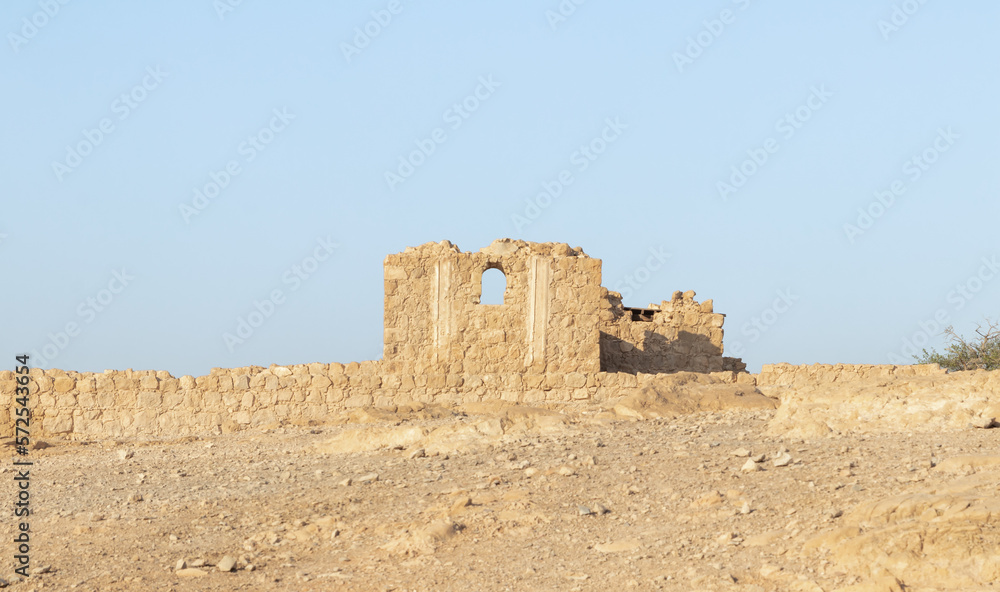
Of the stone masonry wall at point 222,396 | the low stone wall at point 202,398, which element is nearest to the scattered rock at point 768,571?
the low stone wall at point 202,398

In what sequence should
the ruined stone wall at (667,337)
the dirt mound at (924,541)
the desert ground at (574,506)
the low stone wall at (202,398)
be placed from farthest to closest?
the ruined stone wall at (667,337) → the low stone wall at (202,398) → the desert ground at (574,506) → the dirt mound at (924,541)

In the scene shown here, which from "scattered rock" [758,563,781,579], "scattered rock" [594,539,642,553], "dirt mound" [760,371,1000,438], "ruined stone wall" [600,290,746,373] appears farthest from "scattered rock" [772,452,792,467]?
"ruined stone wall" [600,290,746,373]

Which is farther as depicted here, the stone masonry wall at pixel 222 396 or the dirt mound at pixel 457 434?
the stone masonry wall at pixel 222 396

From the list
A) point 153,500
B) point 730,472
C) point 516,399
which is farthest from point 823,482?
point 516,399

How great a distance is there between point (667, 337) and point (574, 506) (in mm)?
12768

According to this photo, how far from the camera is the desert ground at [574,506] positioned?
5.24 metres

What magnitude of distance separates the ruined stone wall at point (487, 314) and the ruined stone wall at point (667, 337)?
352cm

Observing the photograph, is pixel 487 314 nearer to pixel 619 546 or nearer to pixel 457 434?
pixel 457 434

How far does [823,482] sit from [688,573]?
6.10 feet

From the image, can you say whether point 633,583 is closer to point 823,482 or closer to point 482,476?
point 823,482

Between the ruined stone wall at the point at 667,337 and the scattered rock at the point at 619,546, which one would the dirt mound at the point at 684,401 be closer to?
the scattered rock at the point at 619,546

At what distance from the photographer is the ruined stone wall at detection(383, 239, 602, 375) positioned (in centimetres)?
1496

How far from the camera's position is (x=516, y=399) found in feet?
48.1

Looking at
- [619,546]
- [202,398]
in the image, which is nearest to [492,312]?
[202,398]
